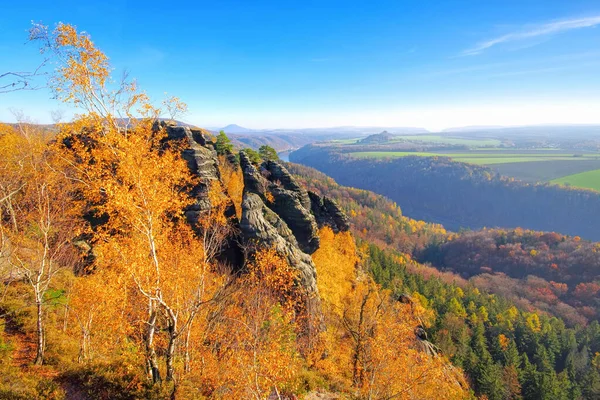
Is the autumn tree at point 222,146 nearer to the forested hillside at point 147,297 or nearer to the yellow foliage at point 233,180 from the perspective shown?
the yellow foliage at point 233,180

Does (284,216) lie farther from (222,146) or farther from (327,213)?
(222,146)

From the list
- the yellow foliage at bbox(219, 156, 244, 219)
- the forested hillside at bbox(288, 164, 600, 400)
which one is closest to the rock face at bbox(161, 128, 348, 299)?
the yellow foliage at bbox(219, 156, 244, 219)

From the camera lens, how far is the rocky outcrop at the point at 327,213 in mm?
58188

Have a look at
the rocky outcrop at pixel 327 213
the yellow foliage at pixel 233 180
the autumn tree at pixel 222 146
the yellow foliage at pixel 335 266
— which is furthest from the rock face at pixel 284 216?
the autumn tree at pixel 222 146

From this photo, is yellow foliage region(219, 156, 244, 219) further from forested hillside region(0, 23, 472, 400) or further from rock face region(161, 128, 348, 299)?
forested hillside region(0, 23, 472, 400)

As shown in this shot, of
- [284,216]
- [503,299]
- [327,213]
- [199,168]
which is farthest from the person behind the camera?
[503,299]

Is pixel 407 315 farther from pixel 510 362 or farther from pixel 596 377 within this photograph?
pixel 596 377

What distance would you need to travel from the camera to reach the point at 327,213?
59406 millimetres

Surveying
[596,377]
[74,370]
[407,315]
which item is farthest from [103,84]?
[596,377]

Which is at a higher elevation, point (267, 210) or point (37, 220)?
point (37, 220)

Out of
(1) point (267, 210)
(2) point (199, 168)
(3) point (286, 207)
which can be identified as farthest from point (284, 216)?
(2) point (199, 168)

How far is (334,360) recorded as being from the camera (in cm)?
2786

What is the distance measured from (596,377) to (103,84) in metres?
93.4

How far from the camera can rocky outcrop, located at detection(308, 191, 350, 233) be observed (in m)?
58.2
